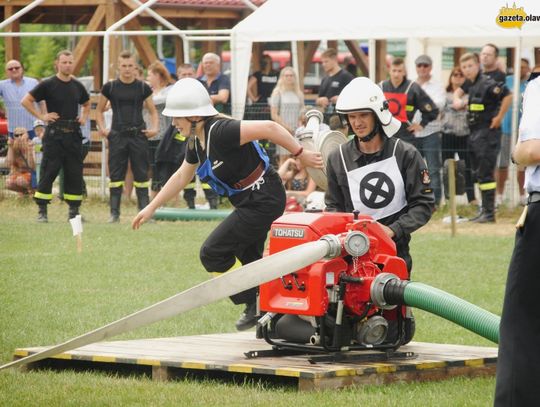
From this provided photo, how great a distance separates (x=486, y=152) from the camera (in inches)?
669

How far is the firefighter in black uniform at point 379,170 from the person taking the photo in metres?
7.28

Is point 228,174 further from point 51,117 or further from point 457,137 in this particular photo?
point 457,137

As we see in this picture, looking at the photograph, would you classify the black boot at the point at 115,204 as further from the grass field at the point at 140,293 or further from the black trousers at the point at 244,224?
the black trousers at the point at 244,224

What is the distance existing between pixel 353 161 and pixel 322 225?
0.79 m

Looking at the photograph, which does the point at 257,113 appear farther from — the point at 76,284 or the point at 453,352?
the point at 453,352

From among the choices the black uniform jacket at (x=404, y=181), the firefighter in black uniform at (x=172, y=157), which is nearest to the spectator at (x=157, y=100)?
the firefighter in black uniform at (x=172, y=157)

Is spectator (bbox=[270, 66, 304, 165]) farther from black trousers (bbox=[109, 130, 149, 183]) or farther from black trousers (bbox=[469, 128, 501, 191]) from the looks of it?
black trousers (bbox=[469, 128, 501, 191])

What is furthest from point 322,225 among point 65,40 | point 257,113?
point 65,40

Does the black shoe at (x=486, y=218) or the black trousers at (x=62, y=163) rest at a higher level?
the black trousers at (x=62, y=163)

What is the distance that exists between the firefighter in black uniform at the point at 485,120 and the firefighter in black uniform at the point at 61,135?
5355 millimetres

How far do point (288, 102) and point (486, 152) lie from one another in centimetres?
312

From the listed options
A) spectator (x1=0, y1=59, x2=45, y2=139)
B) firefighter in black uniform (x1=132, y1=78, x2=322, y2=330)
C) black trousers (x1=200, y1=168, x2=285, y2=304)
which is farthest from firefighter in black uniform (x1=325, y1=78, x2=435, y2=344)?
spectator (x1=0, y1=59, x2=45, y2=139)

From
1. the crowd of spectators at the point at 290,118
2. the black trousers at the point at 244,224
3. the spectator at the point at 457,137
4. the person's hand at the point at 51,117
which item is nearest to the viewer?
the black trousers at the point at 244,224

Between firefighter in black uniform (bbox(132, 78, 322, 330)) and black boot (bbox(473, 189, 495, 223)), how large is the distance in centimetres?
881
